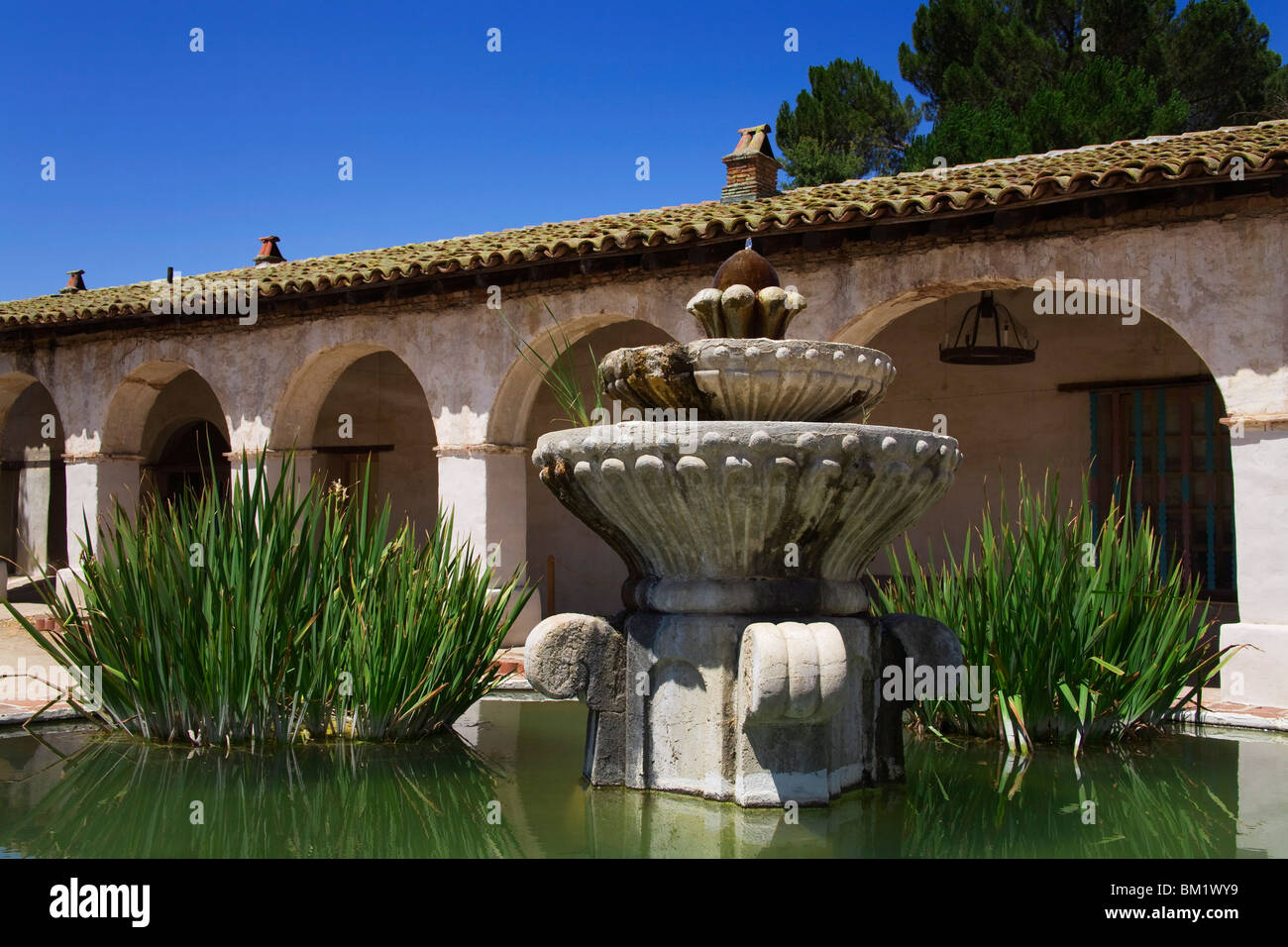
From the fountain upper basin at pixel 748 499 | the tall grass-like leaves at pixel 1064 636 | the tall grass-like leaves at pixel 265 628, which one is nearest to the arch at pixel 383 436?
the tall grass-like leaves at pixel 265 628

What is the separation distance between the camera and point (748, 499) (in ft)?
11.8

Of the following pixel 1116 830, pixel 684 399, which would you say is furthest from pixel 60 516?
pixel 1116 830

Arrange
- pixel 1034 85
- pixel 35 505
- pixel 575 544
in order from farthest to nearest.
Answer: pixel 1034 85, pixel 35 505, pixel 575 544

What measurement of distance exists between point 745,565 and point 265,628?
5.74 feet

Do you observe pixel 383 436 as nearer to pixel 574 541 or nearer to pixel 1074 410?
pixel 574 541

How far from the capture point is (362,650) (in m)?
4.39

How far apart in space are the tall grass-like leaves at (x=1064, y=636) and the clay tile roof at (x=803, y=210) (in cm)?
331

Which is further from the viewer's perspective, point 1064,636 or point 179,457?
point 179,457

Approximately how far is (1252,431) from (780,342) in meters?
4.71

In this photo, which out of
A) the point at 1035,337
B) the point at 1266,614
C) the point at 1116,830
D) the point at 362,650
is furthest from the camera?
the point at 1035,337

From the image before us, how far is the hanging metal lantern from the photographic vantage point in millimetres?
9258

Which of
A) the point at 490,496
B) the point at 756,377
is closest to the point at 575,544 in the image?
the point at 490,496

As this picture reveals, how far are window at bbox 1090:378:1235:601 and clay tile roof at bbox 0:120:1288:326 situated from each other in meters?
1.99
